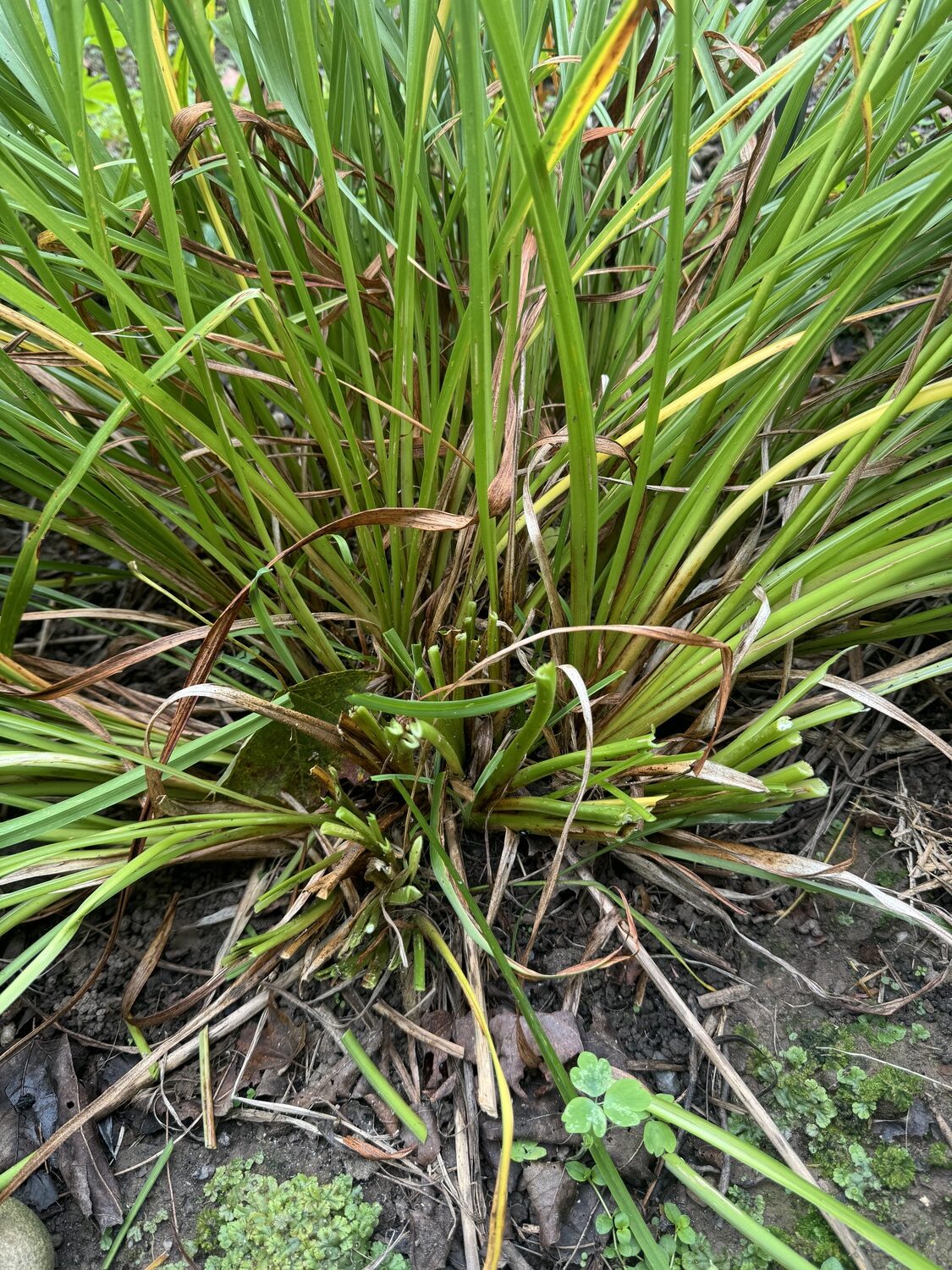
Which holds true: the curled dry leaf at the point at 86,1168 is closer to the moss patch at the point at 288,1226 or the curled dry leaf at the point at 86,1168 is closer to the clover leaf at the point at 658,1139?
the moss patch at the point at 288,1226

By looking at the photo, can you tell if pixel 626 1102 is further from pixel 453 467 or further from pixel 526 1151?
pixel 453 467

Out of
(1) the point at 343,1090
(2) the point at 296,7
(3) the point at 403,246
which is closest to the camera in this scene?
(2) the point at 296,7

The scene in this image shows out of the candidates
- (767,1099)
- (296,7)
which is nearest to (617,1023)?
(767,1099)

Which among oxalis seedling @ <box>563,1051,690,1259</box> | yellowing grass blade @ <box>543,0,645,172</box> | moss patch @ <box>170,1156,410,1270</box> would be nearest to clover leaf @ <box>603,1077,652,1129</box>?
oxalis seedling @ <box>563,1051,690,1259</box>

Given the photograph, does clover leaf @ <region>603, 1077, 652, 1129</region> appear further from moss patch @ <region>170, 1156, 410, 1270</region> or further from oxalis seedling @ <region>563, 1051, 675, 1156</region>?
moss patch @ <region>170, 1156, 410, 1270</region>

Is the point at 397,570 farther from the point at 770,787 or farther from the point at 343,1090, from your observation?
the point at 343,1090

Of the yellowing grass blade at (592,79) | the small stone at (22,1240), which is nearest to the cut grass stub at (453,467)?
the yellowing grass blade at (592,79)

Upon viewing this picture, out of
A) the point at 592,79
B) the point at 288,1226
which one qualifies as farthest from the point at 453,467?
the point at 288,1226
